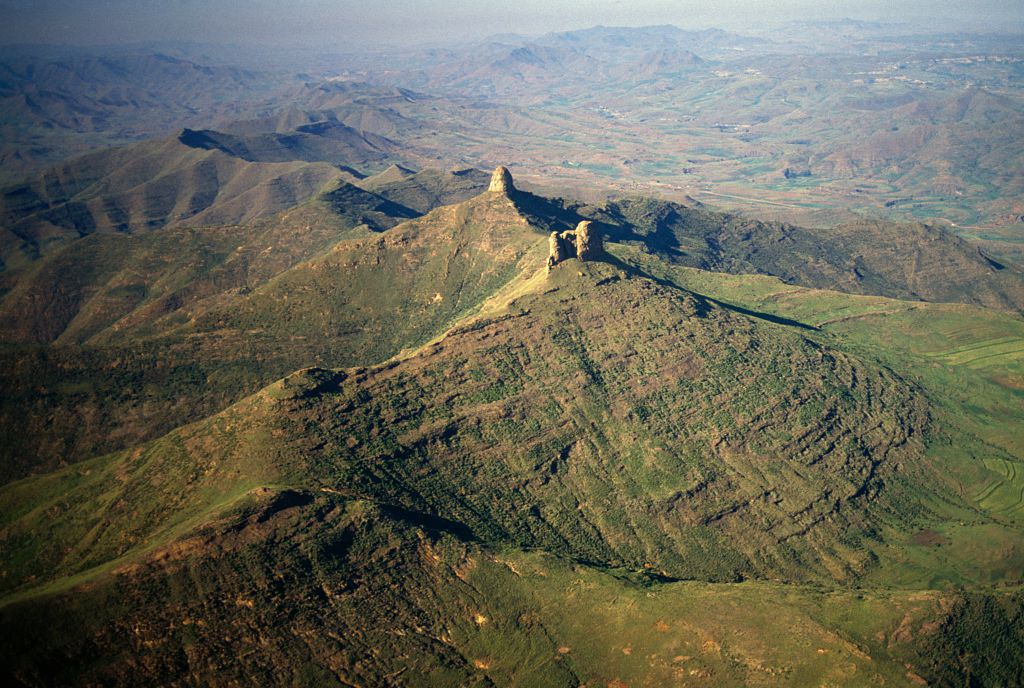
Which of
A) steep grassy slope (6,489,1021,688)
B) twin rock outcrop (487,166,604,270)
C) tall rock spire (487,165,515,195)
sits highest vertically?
tall rock spire (487,165,515,195)

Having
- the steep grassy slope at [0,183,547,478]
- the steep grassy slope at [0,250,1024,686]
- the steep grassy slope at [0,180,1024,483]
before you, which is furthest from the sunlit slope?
the steep grassy slope at [0,183,547,478]

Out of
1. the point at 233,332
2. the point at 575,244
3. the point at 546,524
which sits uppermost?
the point at 575,244

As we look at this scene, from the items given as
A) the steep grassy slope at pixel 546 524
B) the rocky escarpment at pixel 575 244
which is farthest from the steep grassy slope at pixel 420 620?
the rocky escarpment at pixel 575 244

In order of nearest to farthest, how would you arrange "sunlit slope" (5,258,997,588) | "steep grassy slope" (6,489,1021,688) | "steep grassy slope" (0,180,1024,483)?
"steep grassy slope" (6,489,1021,688), "sunlit slope" (5,258,997,588), "steep grassy slope" (0,180,1024,483)

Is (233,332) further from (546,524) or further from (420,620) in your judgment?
(420,620)

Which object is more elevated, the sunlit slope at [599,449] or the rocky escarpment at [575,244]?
the rocky escarpment at [575,244]

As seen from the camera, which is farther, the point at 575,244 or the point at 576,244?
the point at 575,244

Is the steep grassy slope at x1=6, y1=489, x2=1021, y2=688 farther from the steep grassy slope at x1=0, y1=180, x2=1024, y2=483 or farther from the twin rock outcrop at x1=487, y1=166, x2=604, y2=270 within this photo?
the twin rock outcrop at x1=487, y1=166, x2=604, y2=270

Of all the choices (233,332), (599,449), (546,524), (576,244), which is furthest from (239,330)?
(546,524)

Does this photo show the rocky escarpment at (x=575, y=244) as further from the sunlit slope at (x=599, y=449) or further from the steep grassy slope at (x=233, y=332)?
the steep grassy slope at (x=233, y=332)

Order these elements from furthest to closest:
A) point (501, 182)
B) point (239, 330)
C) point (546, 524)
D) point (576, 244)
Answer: point (501, 182), point (239, 330), point (576, 244), point (546, 524)

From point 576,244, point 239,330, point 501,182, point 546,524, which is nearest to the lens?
point 546,524

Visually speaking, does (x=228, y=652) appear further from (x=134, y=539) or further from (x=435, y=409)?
(x=435, y=409)
